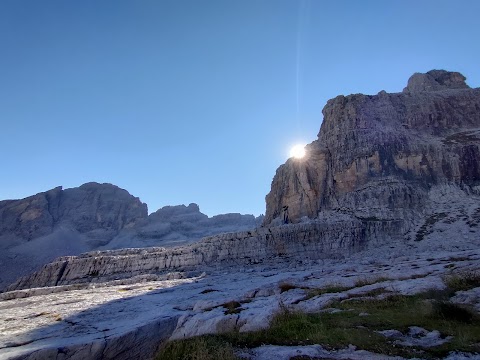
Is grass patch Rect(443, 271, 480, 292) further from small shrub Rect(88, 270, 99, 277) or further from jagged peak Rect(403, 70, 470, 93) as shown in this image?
jagged peak Rect(403, 70, 470, 93)

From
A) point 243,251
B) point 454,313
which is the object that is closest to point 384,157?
point 243,251

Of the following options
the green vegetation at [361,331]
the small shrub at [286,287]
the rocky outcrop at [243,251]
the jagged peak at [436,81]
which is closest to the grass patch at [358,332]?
the green vegetation at [361,331]

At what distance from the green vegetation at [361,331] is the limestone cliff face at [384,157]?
60.6m

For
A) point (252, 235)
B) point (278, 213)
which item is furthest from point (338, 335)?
point (278, 213)

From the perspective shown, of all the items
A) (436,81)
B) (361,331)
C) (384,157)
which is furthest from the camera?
(436,81)

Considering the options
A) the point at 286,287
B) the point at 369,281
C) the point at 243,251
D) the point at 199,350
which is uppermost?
the point at 243,251

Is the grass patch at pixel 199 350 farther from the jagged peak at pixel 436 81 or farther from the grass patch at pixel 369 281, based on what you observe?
the jagged peak at pixel 436 81

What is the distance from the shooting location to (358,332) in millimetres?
11531

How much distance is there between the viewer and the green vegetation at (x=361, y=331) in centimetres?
994

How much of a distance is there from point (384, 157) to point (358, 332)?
77.3m

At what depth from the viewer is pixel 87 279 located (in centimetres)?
7369

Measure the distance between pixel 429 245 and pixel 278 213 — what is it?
48.0 meters

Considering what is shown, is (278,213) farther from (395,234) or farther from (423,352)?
(423,352)

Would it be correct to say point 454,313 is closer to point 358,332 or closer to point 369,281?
point 358,332
